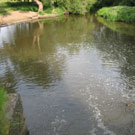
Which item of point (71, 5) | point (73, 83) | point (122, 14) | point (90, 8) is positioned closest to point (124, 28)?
point (122, 14)

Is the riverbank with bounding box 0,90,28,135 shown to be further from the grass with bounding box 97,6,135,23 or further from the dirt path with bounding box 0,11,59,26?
the dirt path with bounding box 0,11,59,26

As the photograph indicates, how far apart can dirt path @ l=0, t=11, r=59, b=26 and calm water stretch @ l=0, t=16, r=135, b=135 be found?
15781mm

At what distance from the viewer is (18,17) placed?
127 feet

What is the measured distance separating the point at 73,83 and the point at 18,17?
1223 inches

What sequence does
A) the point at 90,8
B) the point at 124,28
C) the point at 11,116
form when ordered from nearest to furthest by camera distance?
1. the point at 11,116
2. the point at 124,28
3. the point at 90,8

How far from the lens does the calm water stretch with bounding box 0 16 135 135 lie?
26.8ft

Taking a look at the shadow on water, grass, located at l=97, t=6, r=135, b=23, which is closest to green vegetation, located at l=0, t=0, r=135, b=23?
grass, located at l=97, t=6, r=135, b=23

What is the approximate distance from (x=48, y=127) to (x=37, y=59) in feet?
28.7

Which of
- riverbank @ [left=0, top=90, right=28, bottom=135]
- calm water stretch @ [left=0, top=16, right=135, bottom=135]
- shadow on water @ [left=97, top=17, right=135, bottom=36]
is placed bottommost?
calm water stretch @ [left=0, top=16, right=135, bottom=135]

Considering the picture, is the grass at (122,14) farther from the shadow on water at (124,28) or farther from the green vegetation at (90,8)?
the shadow on water at (124,28)

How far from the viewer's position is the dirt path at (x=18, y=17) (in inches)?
1390

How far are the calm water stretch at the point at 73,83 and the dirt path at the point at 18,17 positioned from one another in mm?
15781

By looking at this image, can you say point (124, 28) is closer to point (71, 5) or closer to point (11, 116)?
point (71, 5)

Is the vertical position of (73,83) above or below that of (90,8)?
below
